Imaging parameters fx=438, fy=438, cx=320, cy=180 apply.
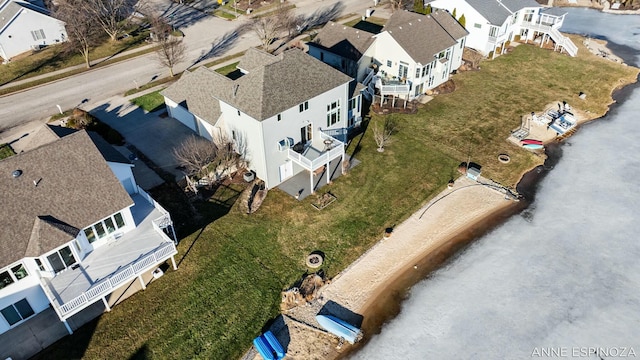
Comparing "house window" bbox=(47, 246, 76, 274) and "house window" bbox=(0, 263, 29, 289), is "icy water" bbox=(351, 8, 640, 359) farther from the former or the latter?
"house window" bbox=(0, 263, 29, 289)

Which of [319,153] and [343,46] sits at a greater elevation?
[343,46]

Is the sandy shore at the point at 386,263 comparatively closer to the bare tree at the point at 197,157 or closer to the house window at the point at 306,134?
the house window at the point at 306,134

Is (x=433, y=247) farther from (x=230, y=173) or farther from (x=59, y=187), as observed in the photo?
(x=59, y=187)

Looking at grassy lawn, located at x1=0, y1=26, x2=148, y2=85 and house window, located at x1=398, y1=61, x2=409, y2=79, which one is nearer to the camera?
house window, located at x1=398, y1=61, x2=409, y2=79

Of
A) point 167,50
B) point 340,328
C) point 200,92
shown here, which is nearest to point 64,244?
point 340,328

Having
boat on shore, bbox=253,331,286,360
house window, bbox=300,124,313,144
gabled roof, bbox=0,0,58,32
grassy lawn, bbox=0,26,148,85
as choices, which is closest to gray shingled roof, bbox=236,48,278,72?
house window, bbox=300,124,313,144

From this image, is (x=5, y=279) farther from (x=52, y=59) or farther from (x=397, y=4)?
(x=397, y=4)
